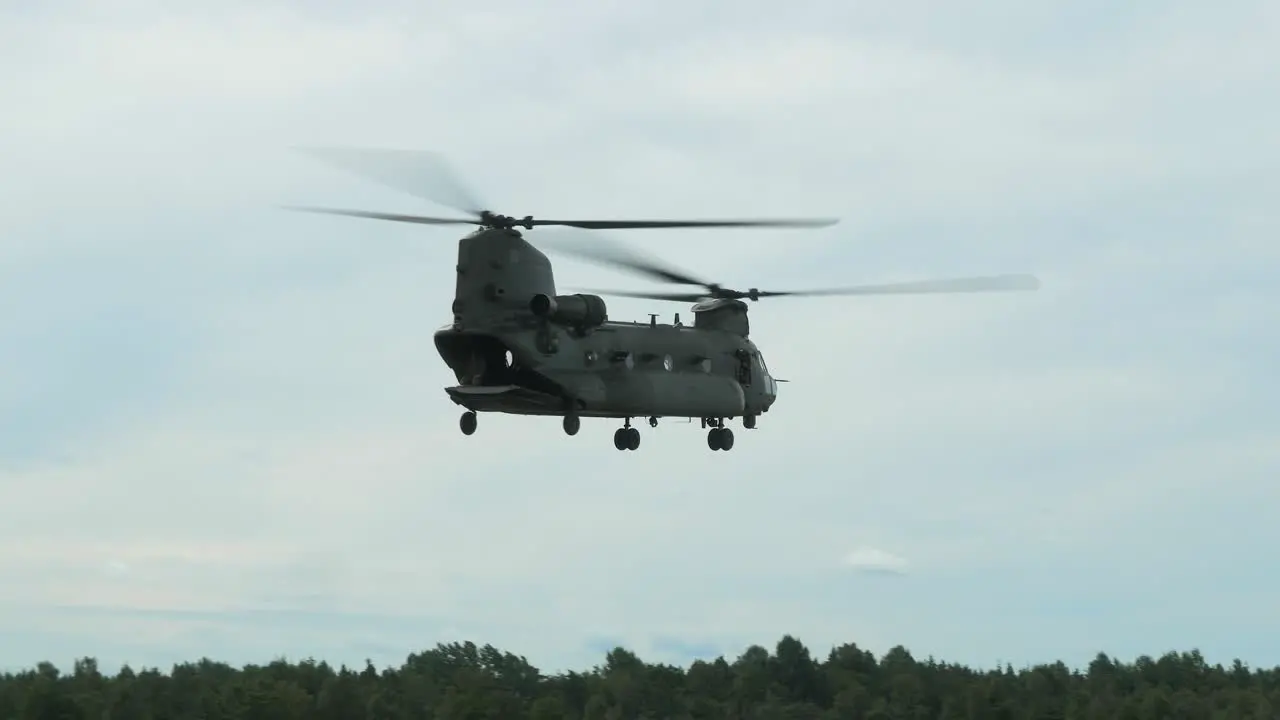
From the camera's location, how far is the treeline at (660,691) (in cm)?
12138

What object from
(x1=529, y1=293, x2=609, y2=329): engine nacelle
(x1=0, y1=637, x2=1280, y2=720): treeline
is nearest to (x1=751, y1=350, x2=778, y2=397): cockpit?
(x1=529, y1=293, x2=609, y2=329): engine nacelle

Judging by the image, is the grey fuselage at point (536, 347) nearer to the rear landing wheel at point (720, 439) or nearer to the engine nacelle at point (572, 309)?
the engine nacelle at point (572, 309)

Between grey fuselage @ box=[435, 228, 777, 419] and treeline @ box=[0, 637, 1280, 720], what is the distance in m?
78.8

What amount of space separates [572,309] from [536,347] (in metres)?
1.53

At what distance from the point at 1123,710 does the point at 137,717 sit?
85.7 meters

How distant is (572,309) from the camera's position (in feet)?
143

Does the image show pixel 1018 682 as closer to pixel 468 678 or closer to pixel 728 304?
pixel 468 678

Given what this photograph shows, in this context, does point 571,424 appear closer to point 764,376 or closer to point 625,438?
point 625,438

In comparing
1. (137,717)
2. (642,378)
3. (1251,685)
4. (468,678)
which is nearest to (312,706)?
(137,717)

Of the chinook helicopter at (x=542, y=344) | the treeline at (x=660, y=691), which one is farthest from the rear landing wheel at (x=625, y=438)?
the treeline at (x=660, y=691)

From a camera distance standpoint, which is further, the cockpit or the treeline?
the treeline

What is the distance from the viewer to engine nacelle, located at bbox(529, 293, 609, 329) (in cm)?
4275

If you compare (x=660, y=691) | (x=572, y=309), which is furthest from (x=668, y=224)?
(x=660, y=691)

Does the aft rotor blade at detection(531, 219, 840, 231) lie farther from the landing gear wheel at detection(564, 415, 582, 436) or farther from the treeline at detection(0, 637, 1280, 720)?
the treeline at detection(0, 637, 1280, 720)
